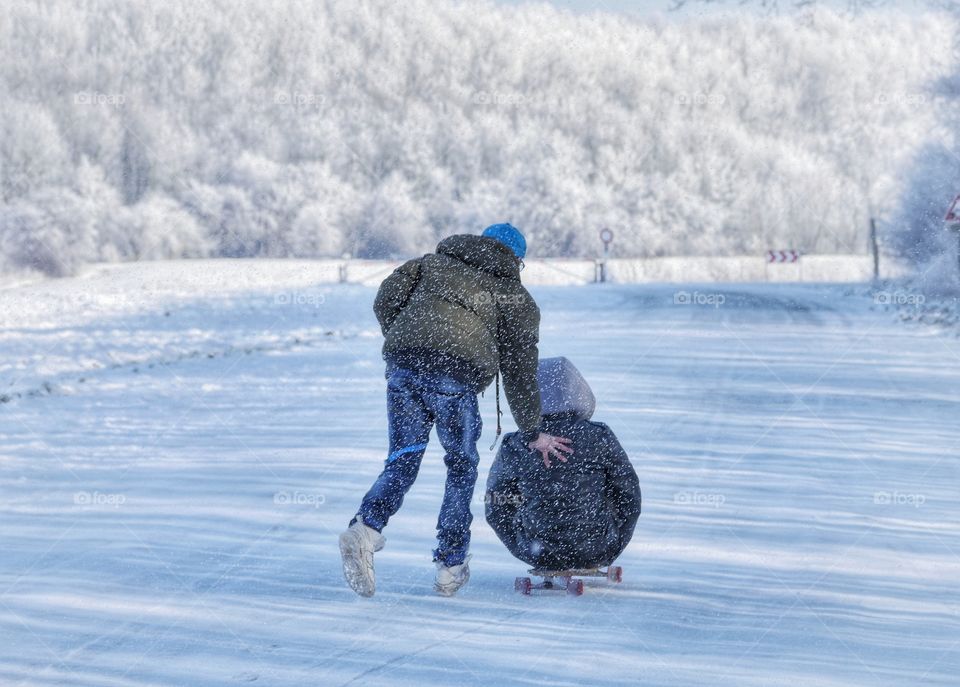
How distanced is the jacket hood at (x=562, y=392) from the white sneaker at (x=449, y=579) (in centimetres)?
75

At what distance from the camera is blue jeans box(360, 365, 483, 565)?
5.82 meters

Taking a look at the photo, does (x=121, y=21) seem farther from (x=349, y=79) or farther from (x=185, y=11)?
(x=349, y=79)

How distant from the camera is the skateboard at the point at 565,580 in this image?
606 cm

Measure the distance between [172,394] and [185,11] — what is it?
10825 cm

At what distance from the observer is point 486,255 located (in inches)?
227

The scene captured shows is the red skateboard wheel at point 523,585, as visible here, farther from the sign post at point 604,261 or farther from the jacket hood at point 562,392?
the sign post at point 604,261

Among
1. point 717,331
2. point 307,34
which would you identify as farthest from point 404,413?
point 307,34

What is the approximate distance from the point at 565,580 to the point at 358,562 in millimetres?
1044

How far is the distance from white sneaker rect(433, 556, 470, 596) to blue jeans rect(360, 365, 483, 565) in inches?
1.0

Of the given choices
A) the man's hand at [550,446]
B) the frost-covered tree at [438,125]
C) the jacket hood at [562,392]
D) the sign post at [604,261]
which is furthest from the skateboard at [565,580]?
the frost-covered tree at [438,125]

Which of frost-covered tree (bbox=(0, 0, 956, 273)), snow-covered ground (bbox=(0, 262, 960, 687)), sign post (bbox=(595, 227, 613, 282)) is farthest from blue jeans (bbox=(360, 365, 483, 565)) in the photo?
frost-covered tree (bbox=(0, 0, 956, 273))

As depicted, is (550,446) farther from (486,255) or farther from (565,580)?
(486,255)

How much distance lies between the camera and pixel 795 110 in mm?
119000

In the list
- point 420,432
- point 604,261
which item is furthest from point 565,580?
point 604,261
